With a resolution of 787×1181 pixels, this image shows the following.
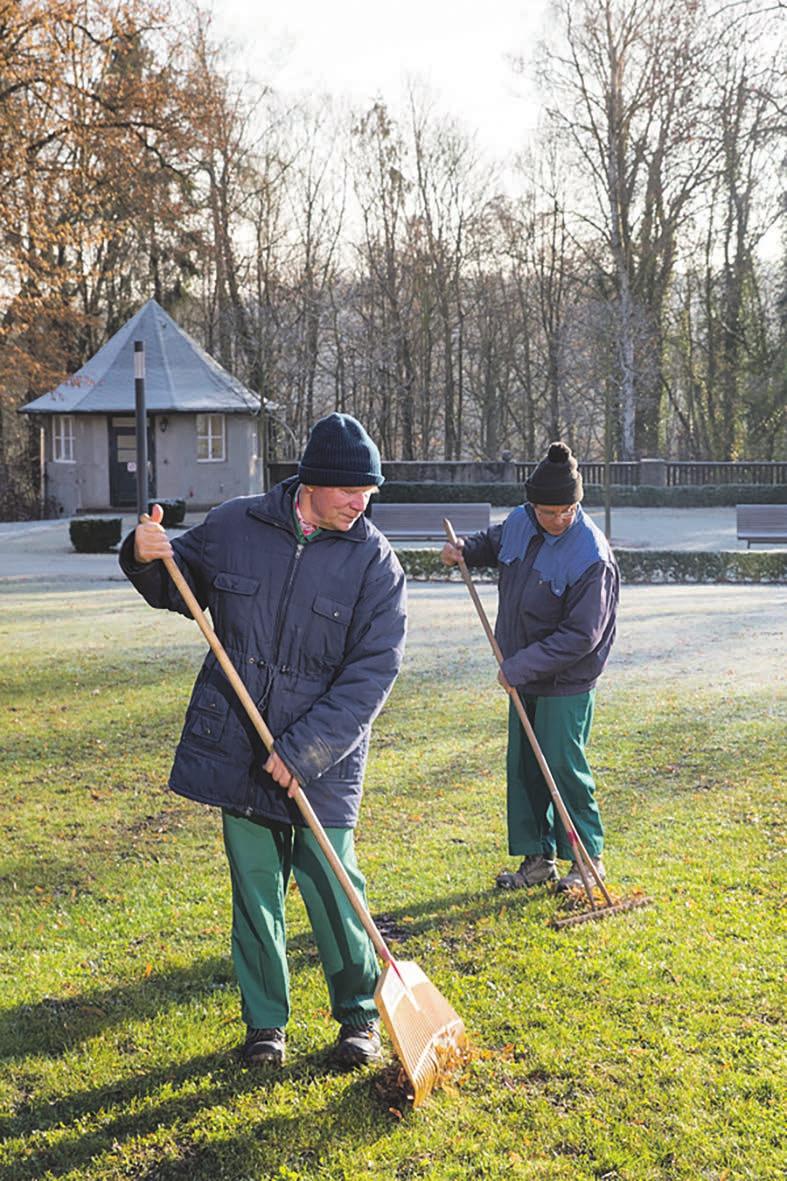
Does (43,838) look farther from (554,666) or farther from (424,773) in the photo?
(554,666)

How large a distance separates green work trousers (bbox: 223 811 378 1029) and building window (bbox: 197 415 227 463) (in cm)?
3100

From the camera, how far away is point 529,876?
566 centimetres

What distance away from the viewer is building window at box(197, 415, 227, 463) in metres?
34.4

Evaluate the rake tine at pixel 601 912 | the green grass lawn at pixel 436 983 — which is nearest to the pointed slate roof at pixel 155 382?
the green grass lawn at pixel 436 983

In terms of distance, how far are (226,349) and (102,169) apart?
26.5 metres

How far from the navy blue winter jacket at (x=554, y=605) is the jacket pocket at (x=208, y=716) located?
1.68 m

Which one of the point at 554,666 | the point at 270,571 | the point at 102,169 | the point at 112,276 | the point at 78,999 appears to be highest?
the point at 112,276

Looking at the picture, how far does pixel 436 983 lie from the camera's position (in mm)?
4609

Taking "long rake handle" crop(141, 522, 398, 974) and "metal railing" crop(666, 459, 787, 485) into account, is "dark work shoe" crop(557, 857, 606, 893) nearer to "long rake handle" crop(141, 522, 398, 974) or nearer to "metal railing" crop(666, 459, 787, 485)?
"long rake handle" crop(141, 522, 398, 974)

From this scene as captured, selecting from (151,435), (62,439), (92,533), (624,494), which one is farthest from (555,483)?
(624,494)

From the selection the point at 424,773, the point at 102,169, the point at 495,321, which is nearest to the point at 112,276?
the point at 495,321

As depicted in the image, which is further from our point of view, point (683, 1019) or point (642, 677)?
point (642, 677)

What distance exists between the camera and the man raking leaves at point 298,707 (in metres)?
3.84

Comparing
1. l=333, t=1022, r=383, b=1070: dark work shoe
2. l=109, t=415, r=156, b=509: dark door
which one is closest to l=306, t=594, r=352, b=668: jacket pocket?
l=333, t=1022, r=383, b=1070: dark work shoe
